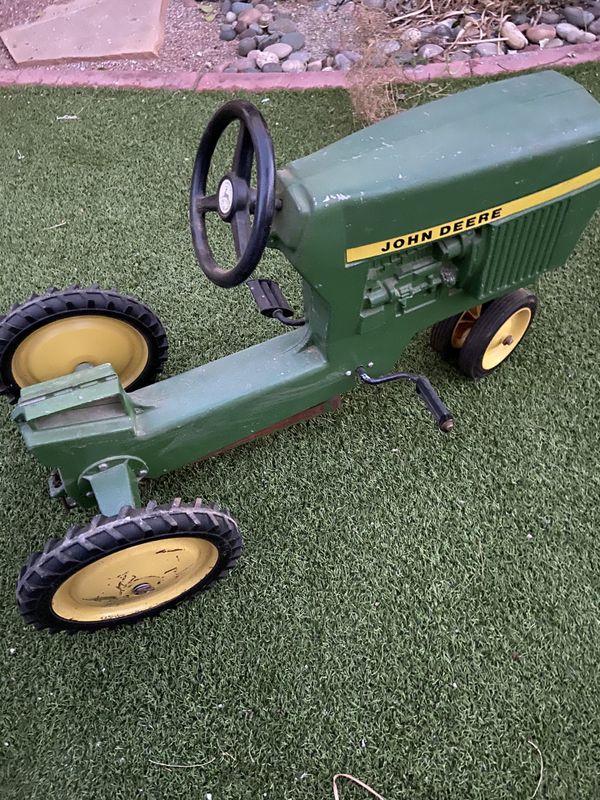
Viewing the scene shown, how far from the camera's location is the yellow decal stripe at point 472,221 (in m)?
1.55

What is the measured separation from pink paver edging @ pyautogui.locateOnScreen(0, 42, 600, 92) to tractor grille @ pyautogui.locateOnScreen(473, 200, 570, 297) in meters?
1.64

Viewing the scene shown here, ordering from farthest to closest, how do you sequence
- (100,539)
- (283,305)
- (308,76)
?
(308,76) < (283,305) < (100,539)

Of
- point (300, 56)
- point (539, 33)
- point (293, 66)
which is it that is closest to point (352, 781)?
point (293, 66)

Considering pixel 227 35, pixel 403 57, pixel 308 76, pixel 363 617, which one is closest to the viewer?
pixel 363 617

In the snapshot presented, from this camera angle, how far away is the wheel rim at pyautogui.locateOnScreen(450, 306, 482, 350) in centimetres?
204

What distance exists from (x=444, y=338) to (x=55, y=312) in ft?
3.79

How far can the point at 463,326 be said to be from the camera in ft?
6.85

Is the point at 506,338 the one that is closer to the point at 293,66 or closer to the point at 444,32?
the point at 293,66

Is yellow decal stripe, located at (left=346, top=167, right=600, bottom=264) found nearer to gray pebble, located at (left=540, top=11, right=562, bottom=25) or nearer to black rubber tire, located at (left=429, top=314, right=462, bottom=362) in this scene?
black rubber tire, located at (left=429, top=314, right=462, bottom=362)

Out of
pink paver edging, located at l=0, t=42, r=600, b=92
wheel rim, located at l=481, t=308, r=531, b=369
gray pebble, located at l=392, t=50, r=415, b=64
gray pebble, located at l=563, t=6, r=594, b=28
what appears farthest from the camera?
gray pebble, located at l=563, t=6, r=594, b=28

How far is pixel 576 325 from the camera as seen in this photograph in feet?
7.41

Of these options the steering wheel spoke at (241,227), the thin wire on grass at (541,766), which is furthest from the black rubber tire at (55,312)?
the thin wire on grass at (541,766)

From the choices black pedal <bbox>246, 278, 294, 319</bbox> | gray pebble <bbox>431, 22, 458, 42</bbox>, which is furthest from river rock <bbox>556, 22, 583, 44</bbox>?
black pedal <bbox>246, 278, 294, 319</bbox>

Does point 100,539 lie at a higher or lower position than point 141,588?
higher
